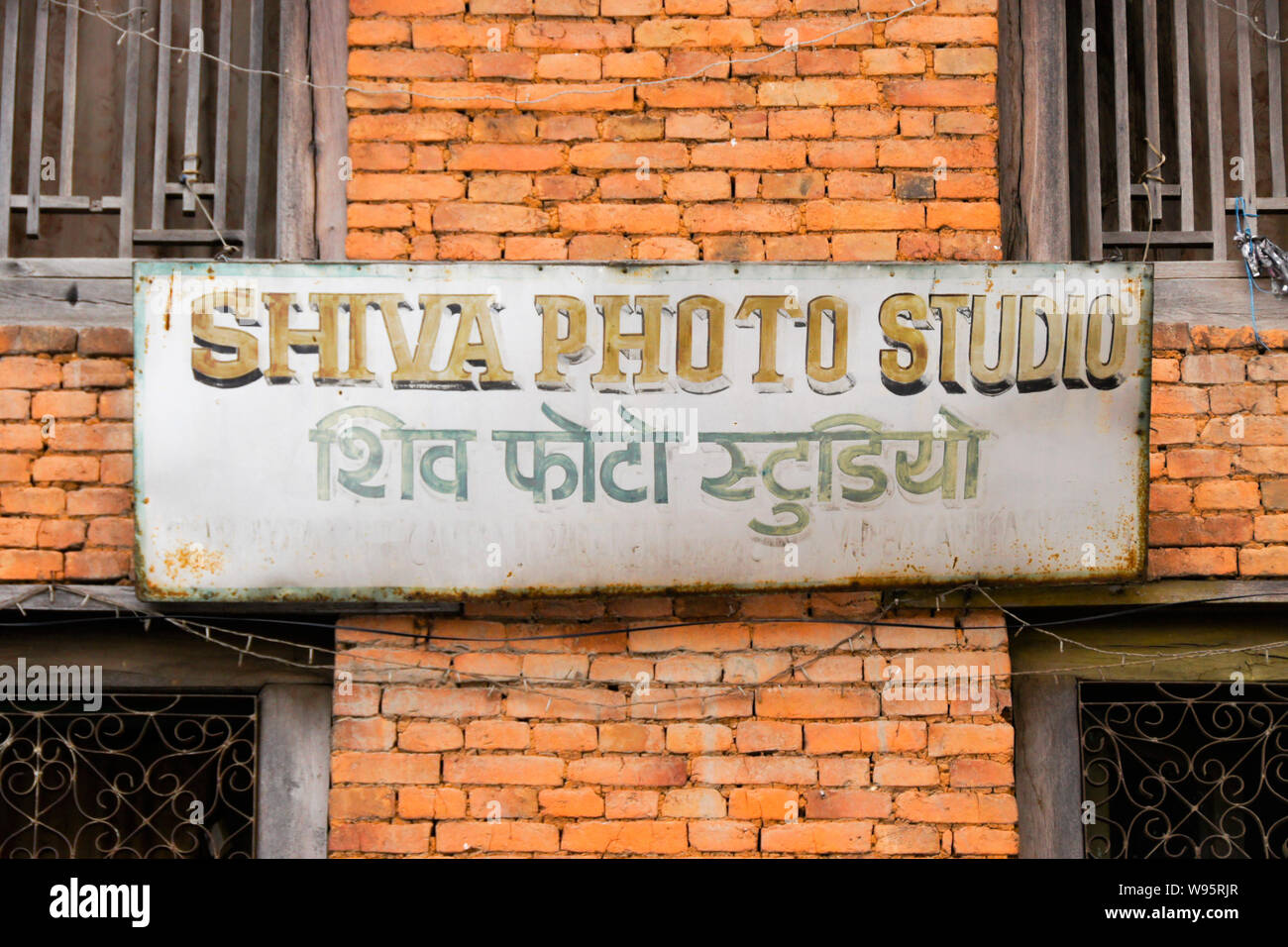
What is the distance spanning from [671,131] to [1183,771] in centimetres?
259

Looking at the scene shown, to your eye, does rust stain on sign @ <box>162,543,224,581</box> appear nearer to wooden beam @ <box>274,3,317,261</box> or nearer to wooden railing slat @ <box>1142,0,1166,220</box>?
wooden beam @ <box>274,3,317,261</box>

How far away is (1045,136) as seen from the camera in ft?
9.81

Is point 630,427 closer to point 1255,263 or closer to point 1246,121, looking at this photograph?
point 1255,263

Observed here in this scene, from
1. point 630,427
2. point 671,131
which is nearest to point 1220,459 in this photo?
point 630,427

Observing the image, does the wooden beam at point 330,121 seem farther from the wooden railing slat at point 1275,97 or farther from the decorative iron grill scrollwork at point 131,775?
the wooden railing slat at point 1275,97

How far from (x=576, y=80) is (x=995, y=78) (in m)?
1.25

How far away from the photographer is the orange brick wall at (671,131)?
2.89 m

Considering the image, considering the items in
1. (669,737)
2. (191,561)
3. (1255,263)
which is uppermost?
(1255,263)

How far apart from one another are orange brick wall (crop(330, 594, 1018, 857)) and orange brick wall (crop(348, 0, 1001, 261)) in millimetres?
1074

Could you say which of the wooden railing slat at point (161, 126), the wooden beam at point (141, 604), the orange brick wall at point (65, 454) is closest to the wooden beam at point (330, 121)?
the wooden railing slat at point (161, 126)

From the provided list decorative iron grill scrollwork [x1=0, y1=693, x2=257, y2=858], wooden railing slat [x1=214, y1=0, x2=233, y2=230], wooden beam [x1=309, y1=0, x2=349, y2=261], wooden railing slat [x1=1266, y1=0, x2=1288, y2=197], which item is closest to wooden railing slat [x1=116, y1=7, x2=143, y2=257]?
wooden railing slat [x1=214, y1=0, x2=233, y2=230]

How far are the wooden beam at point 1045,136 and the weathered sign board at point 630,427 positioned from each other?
10.7 inches

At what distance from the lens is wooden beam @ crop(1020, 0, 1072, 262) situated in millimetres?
2961

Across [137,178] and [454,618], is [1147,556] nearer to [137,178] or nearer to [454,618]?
[454,618]
